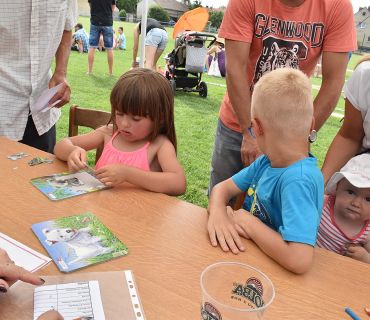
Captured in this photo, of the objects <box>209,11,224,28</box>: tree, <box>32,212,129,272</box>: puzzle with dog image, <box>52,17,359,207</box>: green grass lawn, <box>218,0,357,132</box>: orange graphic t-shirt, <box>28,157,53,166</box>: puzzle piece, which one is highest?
<box>209,11,224,28</box>: tree

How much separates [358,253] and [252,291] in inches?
34.2

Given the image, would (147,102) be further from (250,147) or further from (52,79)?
(52,79)

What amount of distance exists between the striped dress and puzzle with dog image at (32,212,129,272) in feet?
3.08

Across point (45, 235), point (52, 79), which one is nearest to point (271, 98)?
point (45, 235)

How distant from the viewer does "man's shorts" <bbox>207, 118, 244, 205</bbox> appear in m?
1.81

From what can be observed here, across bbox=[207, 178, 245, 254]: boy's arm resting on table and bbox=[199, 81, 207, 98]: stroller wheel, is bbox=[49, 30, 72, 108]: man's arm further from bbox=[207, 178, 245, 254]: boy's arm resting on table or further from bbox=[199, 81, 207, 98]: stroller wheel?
bbox=[199, 81, 207, 98]: stroller wheel

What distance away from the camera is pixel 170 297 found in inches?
28.9

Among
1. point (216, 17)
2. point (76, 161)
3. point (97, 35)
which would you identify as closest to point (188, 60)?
point (97, 35)

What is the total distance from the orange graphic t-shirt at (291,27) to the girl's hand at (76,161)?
0.89 m

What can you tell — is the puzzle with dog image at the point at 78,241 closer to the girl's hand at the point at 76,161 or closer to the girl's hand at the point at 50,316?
the girl's hand at the point at 50,316

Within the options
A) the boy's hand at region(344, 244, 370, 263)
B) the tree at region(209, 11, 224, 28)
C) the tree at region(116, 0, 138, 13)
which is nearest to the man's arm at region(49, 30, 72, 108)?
the boy's hand at region(344, 244, 370, 263)

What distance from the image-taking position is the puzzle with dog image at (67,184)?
45.6 inches

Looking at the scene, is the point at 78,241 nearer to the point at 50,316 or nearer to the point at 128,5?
the point at 50,316

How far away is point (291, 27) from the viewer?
1.52 m
